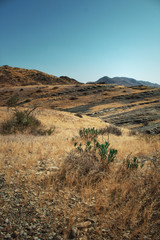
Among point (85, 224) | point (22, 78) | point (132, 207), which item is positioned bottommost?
point (85, 224)

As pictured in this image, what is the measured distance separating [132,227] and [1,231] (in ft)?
6.41

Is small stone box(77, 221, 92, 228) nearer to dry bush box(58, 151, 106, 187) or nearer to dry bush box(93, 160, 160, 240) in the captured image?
dry bush box(93, 160, 160, 240)

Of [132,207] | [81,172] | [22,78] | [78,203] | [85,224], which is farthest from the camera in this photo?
[22,78]

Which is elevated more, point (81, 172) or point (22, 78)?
point (22, 78)

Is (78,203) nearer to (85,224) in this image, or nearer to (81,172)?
(85,224)

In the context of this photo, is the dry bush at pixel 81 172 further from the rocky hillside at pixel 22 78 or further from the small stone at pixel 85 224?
the rocky hillside at pixel 22 78

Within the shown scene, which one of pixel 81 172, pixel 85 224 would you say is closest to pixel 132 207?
pixel 85 224

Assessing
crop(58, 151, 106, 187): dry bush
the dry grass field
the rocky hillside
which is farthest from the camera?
the rocky hillside

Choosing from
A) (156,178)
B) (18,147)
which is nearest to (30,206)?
(156,178)

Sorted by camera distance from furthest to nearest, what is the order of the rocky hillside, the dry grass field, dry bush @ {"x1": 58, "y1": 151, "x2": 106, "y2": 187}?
the rocky hillside
dry bush @ {"x1": 58, "y1": 151, "x2": 106, "y2": 187}
the dry grass field

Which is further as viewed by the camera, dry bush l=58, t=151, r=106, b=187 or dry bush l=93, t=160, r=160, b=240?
dry bush l=58, t=151, r=106, b=187

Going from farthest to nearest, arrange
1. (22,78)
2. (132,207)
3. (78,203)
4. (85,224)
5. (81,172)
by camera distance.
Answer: (22,78)
(81,172)
(78,203)
(132,207)
(85,224)

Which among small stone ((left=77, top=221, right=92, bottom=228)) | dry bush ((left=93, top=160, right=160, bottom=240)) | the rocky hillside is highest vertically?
the rocky hillside

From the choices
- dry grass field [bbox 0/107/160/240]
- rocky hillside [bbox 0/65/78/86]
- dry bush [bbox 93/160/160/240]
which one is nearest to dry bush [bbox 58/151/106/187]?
dry grass field [bbox 0/107/160/240]
